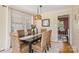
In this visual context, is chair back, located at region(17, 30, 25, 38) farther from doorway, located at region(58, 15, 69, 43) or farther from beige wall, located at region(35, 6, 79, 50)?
doorway, located at region(58, 15, 69, 43)

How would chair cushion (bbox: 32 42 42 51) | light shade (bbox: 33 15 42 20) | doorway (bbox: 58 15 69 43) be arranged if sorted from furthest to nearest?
doorway (bbox: 58 15 69 43) < chair cushion (bbox: 32 42 42 51) < light shade (bbox: 33 15 42 20)

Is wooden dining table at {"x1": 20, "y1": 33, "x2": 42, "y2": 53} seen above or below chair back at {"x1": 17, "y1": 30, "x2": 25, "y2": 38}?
below

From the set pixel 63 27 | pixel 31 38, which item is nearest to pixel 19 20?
pixel 31 38

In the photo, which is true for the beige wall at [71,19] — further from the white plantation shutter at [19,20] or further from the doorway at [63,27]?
the white plantation shutter at [19,20]

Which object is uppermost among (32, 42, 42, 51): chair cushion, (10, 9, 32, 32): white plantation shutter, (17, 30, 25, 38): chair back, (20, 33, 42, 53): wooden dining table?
(10, 9, 32, 32): white plantation shutter

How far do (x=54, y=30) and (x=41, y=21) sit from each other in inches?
17.0

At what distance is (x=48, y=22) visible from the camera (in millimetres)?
2572

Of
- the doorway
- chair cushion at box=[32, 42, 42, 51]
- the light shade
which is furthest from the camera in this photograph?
the doorway

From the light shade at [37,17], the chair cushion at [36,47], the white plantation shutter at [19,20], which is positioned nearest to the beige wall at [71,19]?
the light shade at [37,17]

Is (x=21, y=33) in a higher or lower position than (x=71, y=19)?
lower

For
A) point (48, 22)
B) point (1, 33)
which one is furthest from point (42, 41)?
point (1, 33)

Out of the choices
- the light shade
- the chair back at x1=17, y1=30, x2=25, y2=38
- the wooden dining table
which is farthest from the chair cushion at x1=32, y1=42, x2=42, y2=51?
the light shade

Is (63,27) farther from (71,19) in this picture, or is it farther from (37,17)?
(37,17)

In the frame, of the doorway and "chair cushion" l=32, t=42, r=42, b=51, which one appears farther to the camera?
the doorway
